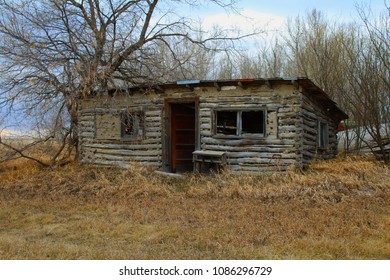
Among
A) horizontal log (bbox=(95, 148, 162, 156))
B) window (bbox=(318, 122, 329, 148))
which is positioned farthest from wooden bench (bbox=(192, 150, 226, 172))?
window (bbox=(318, 122, 329, 148))

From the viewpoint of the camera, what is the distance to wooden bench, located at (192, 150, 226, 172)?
11238 millimetres

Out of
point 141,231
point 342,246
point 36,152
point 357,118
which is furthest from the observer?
point 357,118

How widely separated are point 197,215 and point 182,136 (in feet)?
22.9

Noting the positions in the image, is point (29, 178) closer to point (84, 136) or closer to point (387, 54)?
point (84, 136)

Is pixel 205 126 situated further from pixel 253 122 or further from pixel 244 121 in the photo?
pixel 253 122

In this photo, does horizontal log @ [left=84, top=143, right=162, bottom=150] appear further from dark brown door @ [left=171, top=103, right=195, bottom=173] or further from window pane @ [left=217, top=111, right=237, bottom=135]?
window pane @ [left=217, top=111, right=237, bottom=135]

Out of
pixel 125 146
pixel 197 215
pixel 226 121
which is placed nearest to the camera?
pixel 197 215

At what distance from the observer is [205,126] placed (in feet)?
38.7

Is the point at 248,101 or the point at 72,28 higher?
the point at 72,28

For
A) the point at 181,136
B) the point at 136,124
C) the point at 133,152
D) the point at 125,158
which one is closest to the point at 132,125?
the point at 136,124

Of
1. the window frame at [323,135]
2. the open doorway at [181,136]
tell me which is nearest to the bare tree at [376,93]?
the window frame at [323,135]
